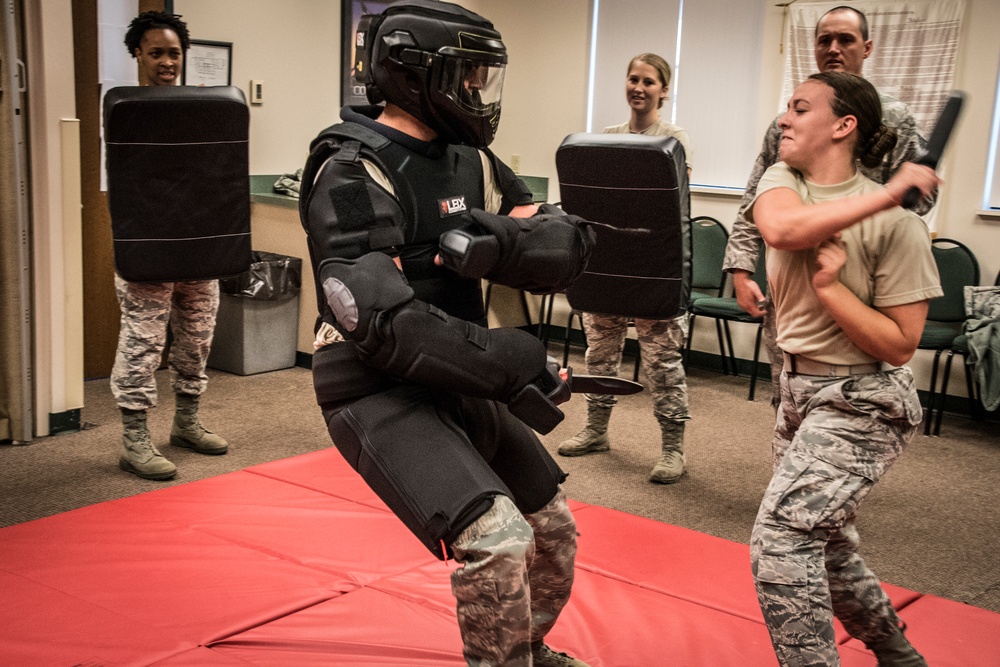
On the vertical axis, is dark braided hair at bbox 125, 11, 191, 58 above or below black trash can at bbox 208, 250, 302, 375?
above

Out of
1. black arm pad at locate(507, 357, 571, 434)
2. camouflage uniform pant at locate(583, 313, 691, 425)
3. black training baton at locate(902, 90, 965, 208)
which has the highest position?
black training baton at locate(902, 90, 965, 208)

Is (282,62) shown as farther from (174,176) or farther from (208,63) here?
(174,176)

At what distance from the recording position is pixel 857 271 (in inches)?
83.0

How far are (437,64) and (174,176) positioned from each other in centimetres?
219

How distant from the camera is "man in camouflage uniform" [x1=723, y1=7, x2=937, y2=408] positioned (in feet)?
10.0

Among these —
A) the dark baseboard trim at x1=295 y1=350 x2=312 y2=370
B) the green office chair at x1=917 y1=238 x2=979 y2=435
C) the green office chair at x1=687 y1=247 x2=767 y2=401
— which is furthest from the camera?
the dark baseboard trim at x1=295 y1=350 x2=312 y2=370

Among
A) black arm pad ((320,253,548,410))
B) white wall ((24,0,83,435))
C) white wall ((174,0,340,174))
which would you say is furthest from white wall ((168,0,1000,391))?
black arm pad ((320,253,548,410))

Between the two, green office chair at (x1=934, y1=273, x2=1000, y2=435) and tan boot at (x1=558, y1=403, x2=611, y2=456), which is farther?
green office chair at (x1=934, y1=273, x2=1000, y2=435)

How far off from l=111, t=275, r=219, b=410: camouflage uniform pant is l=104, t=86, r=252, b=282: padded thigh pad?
14 cm

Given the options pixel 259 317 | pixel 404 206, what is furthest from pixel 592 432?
pixel 404 206

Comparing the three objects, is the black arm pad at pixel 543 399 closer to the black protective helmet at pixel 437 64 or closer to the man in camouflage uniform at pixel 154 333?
the black protective helmet at pixel 437 64

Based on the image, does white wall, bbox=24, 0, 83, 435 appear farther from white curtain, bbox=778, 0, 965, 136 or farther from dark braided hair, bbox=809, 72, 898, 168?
white curtain, bbox=778, 0, 965, 136

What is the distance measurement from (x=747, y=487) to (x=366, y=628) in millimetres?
2044

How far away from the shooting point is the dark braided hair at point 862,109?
214cm
